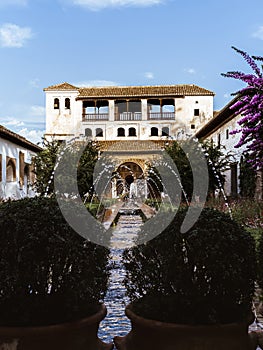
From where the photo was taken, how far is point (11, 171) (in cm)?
2652

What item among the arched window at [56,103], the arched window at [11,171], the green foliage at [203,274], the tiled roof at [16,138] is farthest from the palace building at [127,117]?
the green foliage at [203,274]

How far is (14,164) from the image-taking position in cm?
2617

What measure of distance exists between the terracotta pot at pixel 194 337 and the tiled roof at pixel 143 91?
133 feet

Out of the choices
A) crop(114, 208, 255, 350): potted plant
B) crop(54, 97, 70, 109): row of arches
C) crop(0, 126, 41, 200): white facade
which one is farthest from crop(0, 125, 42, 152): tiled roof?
crop(114, 208, 255, 350): potted plant

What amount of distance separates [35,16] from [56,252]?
28.8 feet

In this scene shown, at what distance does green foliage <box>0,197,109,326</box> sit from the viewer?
2.80 meters

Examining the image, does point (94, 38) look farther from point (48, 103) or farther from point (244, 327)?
point (48, 103)

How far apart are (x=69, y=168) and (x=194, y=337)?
18.4 metres

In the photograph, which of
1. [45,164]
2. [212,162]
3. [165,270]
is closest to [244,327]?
[165,270]

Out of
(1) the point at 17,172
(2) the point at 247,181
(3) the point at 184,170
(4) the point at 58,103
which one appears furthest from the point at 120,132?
(2) the point at 247,181

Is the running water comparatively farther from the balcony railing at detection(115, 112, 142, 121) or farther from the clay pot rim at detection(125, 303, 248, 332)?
the balcony railing at detection(115, 112, 142, 121)

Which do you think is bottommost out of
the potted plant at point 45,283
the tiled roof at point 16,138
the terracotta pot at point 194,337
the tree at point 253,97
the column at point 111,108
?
the terracotta pot at point 194,337

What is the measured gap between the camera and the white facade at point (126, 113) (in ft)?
141

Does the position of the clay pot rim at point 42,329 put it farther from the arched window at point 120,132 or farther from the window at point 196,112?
the arched window at point 120,132
